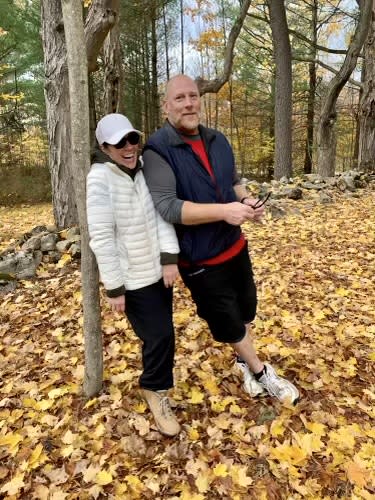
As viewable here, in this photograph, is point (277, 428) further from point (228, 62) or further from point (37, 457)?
point (228, 62)

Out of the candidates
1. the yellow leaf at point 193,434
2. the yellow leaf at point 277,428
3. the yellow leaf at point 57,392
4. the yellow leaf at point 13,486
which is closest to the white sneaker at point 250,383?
the yellow leaf at point 277,428

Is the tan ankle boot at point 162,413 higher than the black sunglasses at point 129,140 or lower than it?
lower

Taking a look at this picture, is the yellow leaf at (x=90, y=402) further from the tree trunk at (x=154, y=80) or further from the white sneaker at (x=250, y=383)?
the tree trunk at (x=154, y=80)

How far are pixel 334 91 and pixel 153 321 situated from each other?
1030cm

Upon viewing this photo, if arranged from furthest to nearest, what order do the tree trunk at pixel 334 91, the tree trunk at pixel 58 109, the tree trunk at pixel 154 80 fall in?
the tree trunk at pixel 154 80
the tree trunk at pixel 334 91
the tree trunk at pixel 58 109

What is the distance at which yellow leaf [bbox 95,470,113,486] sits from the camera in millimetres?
2369

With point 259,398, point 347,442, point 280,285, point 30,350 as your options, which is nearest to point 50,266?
point 30,350

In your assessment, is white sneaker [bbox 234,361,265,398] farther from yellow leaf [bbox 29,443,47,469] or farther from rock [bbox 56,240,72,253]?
rock [bbox 56,240,72,253]

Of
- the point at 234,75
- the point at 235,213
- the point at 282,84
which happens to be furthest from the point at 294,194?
the point at 234,75

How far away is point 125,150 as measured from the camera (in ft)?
7.23

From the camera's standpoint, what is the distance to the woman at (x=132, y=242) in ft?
7.13

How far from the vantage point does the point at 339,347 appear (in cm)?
365

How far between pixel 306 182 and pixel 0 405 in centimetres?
843

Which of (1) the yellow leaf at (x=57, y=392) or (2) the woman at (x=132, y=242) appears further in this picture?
(1) the yellow leaf at (x=57, y=392)
